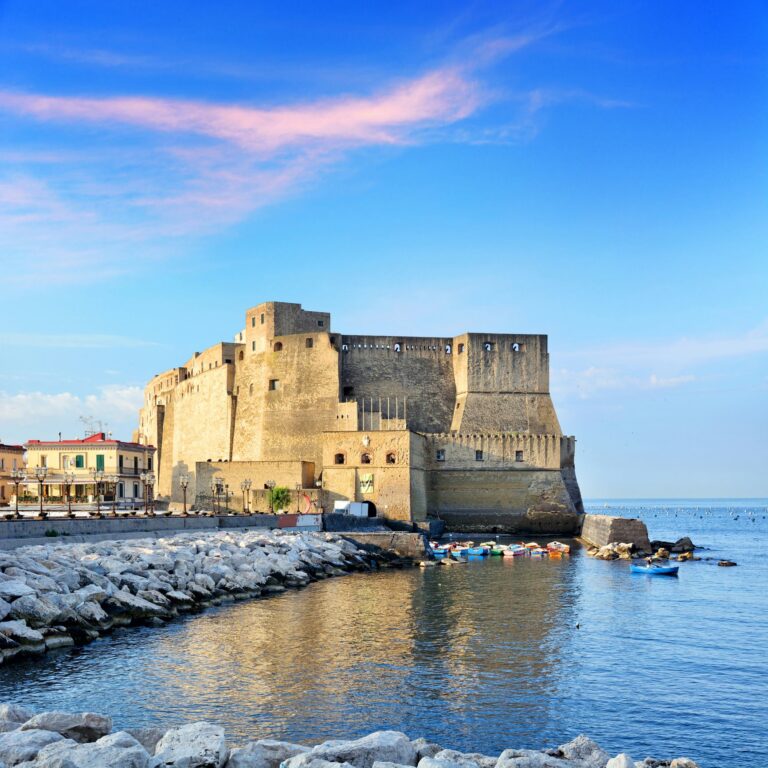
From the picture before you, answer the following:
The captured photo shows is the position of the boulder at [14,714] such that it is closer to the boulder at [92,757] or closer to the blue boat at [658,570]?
the boulder at [92,757]

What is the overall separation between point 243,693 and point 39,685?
2958 mm

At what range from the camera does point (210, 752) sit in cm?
752

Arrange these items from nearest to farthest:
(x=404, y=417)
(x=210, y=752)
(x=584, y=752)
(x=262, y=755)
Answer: (x=210, y=752), (x=262, y=755), (x=584, y=752), (x=404, y=417)

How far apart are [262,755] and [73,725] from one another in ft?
6.89

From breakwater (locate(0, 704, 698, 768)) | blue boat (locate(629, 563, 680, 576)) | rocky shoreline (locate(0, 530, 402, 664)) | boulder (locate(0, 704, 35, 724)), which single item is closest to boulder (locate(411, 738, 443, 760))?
breakwater (locate(0, 704, 698, 768))

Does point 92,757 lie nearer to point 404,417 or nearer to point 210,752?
point 210,752

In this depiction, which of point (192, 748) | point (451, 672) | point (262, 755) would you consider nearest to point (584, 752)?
point (262, 755)

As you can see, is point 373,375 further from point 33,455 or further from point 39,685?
point 39,685

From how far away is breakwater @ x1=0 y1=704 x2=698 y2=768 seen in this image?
7.28 meters

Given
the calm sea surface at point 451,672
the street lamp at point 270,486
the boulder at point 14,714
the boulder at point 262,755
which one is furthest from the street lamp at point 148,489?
the boulder at point 262,755

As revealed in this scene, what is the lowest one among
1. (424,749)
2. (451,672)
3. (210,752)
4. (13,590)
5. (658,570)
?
(658,570)

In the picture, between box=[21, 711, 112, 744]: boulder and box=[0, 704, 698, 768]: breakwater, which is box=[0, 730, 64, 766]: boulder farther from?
box=[21, 711, 112, 744]: boulder

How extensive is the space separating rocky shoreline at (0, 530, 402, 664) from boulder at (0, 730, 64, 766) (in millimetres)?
5905

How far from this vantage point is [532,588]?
23.8 m
